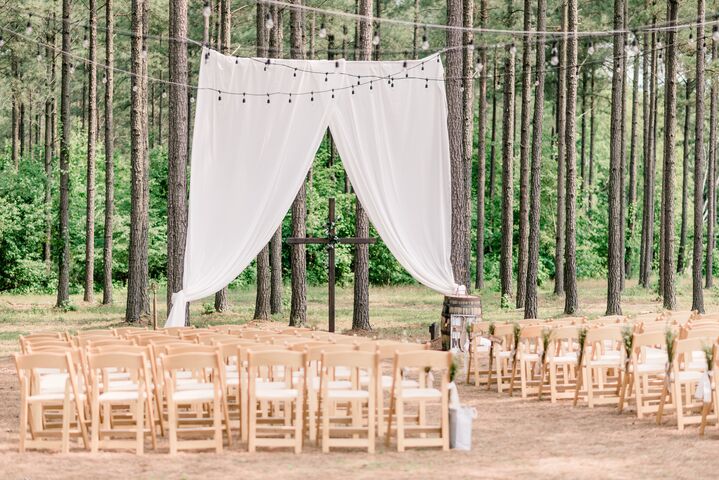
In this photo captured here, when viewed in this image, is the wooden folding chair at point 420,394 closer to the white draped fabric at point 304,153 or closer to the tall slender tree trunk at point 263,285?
the white draped fabric at point 304,153

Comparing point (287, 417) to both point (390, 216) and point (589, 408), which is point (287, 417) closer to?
point (589, 408)

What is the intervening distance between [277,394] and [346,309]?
16.9 meters

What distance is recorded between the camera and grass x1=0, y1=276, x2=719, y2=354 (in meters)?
20.9

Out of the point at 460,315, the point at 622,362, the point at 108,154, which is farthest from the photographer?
the point at 108,154

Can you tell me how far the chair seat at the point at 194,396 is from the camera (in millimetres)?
8406

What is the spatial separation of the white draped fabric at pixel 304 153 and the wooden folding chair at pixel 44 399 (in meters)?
6.39

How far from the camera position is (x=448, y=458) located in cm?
814

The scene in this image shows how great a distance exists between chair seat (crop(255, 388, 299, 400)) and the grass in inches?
381

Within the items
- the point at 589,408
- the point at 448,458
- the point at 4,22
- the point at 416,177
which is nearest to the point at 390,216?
the point at 416,177

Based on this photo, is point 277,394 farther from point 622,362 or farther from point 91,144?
point 91,144

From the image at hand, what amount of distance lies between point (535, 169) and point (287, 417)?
1382 centimetres

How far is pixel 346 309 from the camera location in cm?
2531

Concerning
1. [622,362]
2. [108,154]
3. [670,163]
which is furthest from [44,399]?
[108,154]

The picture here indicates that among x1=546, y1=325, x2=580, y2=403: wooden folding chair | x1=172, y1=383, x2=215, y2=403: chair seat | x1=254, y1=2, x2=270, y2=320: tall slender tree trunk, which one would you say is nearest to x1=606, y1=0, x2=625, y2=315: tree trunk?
x1=254, y1=2, x2=270, y2=320: tall slender tree trunk
